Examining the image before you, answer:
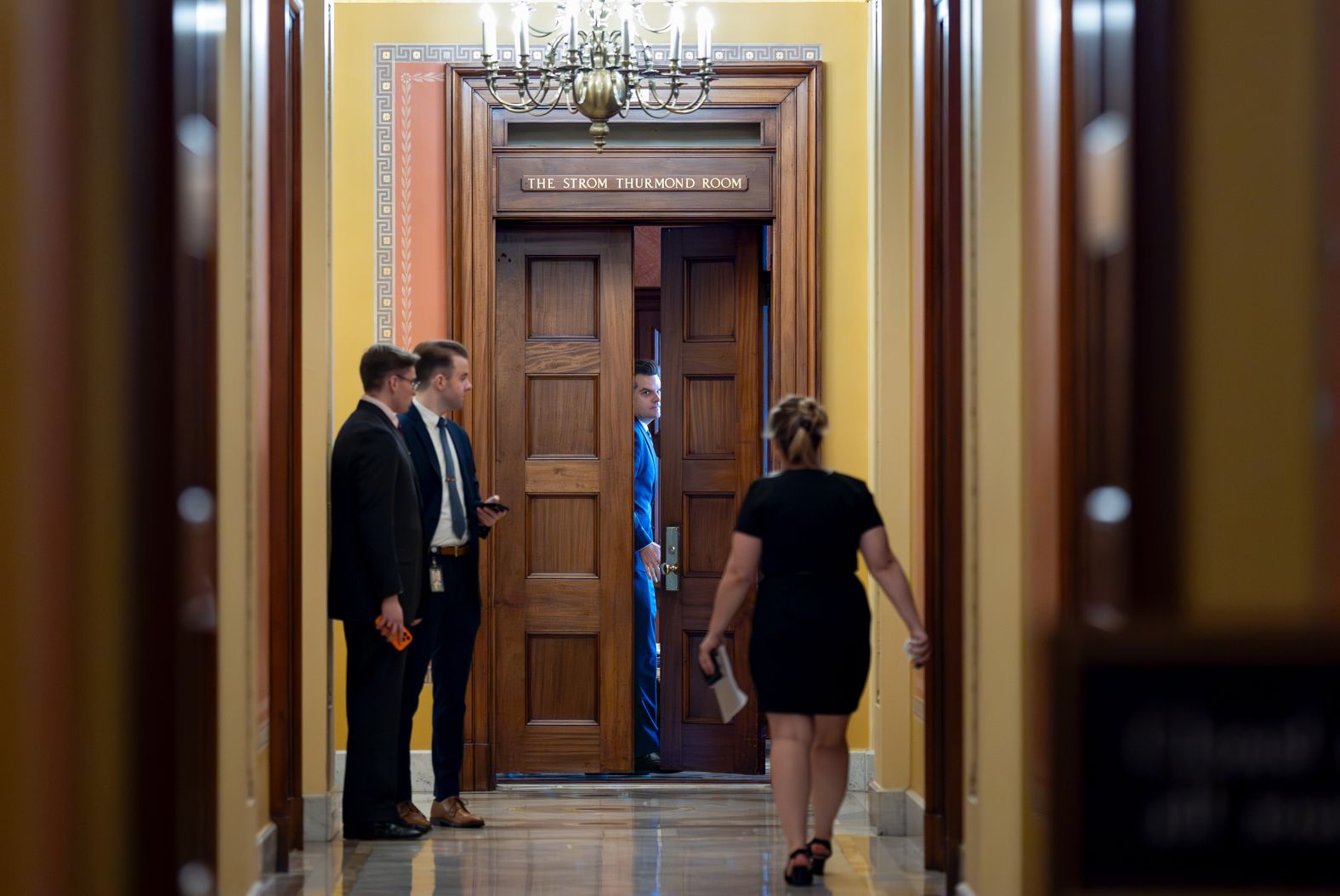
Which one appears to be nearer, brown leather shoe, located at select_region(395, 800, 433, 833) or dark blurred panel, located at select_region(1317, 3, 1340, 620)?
dark blurred panel, located at select_region(1317, 3, 1340, 620)

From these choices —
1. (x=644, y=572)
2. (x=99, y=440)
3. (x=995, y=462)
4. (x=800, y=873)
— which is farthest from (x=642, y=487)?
(x=99, y=440)

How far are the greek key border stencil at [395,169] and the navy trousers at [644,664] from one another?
5.41 feet

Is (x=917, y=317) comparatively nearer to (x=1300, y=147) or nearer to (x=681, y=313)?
(x=681, y=313)

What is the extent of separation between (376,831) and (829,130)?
11.9 feet

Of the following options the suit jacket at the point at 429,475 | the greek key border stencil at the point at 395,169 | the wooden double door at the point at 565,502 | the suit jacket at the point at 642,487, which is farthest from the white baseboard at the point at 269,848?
the suit jacket at the point at 642,487

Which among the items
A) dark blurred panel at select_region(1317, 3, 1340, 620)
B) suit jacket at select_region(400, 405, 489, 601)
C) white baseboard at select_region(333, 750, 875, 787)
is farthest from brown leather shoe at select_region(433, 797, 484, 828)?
dark blurred panel at select_region(1317, 3, 1340, 620)

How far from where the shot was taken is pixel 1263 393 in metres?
2.36

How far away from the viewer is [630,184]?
6746mm

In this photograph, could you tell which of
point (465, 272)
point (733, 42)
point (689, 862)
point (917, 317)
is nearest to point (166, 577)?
point (689, 862)

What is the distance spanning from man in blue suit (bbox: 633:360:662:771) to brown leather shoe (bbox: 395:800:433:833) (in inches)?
57.9

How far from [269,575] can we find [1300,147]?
374 centimetres

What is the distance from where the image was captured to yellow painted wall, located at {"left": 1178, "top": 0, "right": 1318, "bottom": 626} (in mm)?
2326

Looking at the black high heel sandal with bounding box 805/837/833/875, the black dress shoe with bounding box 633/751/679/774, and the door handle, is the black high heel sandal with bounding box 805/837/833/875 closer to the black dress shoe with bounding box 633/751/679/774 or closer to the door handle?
the black dress shoe with bounding box 633/751/679/774

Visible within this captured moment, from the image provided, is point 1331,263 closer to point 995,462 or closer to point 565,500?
point 995,462
